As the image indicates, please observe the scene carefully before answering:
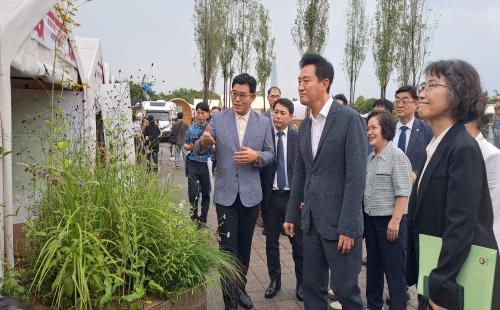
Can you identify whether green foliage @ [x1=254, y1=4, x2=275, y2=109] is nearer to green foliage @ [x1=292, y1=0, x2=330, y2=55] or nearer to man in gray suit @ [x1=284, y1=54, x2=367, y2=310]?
green foliage @ [x1=292, y1=0, x2=330, y2=55]

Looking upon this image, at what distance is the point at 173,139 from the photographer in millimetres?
15328

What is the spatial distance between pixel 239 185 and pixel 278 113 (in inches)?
43.6

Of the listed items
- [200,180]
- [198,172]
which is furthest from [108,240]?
[200,180]

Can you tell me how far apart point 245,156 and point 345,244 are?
115 centimetres

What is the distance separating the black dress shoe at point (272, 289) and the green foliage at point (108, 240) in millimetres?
1292

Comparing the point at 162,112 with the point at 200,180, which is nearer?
the point at 200,180

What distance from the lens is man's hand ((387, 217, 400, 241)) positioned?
10.7ft

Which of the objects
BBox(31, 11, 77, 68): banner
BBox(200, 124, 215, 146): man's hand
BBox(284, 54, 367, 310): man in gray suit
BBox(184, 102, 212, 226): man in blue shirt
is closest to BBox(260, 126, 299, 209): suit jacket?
BBox(200, 124, 215, 146): man's hand

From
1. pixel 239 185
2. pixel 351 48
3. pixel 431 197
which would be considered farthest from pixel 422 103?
pixel 351 48

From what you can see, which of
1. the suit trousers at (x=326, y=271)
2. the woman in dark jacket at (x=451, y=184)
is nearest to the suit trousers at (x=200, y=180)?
the suit trousers at (x=326, y=271)

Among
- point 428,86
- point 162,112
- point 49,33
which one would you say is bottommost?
point 428,86

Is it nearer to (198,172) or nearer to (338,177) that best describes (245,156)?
(338,177)

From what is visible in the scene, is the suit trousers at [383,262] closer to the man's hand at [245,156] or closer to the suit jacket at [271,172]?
the suit jacket at [271,172]

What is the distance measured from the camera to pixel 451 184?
5.67 ft
